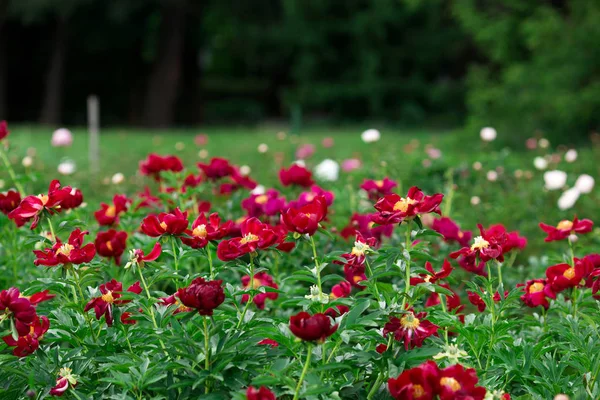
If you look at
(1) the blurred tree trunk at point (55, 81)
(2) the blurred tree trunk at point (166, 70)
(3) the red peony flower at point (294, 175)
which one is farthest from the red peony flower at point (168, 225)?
(1) the blurred tree trunk at point (55, 81)

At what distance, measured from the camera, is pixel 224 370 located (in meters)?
1.65

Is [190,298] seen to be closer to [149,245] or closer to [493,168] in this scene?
[149,245]

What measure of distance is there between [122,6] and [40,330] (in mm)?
13771

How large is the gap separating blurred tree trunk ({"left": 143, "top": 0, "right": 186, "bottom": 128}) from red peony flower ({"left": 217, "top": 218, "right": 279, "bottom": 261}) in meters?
14.8

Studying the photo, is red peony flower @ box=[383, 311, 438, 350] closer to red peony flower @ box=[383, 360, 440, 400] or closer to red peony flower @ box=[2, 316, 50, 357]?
red peony flower @ box=[383, 360, 440, 400]

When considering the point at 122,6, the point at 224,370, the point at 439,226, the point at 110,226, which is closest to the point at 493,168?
the point at 439,226

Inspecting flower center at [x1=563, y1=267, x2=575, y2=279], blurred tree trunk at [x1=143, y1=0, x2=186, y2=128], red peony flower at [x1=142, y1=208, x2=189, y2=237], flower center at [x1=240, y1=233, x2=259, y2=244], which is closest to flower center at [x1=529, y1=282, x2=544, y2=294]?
flower center at [x1=563, y1=267, x2=575, y2=279]

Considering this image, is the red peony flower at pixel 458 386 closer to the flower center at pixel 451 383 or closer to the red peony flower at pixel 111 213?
the flower center at pixel 451 383

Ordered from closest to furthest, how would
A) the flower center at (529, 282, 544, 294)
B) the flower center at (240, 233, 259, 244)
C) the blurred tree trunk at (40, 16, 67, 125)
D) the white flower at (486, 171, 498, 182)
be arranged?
the flower center at (240, 233, 259, 244) → the flower center at (529, 282, 544, 294) → the white flower at (486, 171, 498, 182) → the blurred tree trunk at (40, 16, 67, 125)

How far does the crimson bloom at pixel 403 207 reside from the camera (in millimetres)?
1701

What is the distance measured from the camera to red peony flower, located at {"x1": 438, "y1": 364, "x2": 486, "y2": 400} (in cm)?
137

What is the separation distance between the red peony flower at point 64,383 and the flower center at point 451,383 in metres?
0.75

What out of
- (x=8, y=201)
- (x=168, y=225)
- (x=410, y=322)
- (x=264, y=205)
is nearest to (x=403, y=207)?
(x=410, y=322)

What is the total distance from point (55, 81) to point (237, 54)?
6197 millimetres
